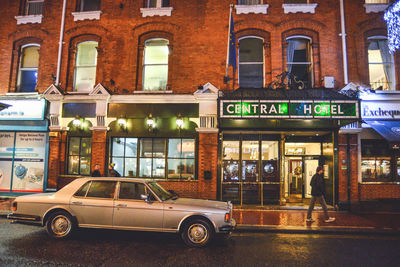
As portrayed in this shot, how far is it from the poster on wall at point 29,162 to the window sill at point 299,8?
1246 centimetres

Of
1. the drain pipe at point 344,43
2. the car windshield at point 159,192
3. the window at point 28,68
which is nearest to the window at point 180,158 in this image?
the car windshield at point 159,192

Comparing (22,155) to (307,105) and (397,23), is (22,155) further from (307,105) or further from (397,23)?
(397,23)

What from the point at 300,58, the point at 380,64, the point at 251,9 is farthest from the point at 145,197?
the point at 380,64

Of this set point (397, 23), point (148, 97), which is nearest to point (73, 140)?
point (148, 97)

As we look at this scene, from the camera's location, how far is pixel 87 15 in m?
12.2

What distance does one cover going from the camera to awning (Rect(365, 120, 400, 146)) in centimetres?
931

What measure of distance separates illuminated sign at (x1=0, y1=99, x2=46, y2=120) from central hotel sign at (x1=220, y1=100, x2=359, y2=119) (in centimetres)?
841

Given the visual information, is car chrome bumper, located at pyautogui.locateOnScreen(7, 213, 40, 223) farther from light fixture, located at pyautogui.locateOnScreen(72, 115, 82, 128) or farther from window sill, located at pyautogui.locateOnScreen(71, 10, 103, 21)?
window sill, located at pyautogui.locateOnScreen(71, 10, 103, 21)

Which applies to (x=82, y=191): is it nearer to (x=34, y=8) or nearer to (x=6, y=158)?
→ (x=6, y=158)

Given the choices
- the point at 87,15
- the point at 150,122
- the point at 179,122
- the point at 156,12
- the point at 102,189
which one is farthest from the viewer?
the point at 87,15

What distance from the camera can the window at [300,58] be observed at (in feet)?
37.9

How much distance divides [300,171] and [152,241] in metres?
9.03

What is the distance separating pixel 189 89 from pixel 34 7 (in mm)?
9243

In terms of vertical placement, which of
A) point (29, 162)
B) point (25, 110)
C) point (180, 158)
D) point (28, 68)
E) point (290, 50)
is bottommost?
point (29, 162)
